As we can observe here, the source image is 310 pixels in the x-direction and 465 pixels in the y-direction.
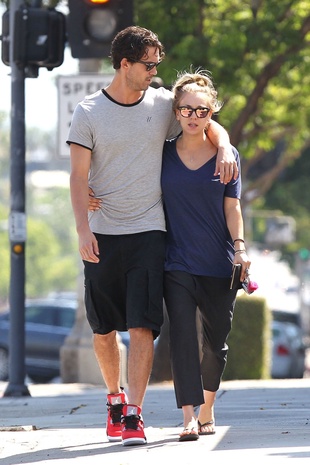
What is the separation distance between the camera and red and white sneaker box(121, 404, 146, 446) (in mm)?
6504

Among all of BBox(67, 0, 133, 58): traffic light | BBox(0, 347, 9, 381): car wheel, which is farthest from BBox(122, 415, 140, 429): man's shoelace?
BBox(0, 347, 9, 381): car wheel

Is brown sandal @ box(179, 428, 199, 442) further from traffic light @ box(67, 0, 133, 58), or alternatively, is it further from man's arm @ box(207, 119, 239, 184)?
traffic light @ box(67, 0, 133, 58)

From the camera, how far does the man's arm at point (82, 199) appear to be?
256 inches

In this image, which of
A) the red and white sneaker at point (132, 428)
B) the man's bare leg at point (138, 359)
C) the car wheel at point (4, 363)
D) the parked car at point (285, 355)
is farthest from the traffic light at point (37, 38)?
the parked car at point (285, 355)

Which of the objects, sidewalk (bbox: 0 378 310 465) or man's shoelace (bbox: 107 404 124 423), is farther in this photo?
man's shoelace (bbox: 107 404 124 423)

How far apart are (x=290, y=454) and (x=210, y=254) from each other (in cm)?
118

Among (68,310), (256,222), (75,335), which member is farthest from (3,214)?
(75,335)

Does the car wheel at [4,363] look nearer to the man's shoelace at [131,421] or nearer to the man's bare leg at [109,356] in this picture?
the man's bare leg at [109,356]

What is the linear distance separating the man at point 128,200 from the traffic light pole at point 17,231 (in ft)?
14.4

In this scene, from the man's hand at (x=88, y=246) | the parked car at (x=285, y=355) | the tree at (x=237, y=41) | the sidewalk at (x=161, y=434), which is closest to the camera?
the sidewalk at (x=161, y=434)

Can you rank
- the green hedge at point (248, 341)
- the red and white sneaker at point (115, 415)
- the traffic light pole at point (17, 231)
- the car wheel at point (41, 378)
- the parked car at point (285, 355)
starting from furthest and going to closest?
the parked car at point (285, 355) → the car wheel at point (41, 378) → the green hedge at point (248, 341) → the traffic light pole at point (17, 231) → the red and white sneaker at point (115, 415)

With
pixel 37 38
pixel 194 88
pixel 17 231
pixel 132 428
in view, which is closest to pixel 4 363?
pixel 17 231

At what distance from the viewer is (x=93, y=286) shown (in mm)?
6703

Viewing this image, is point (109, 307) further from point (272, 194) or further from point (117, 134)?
point (272, 194)
